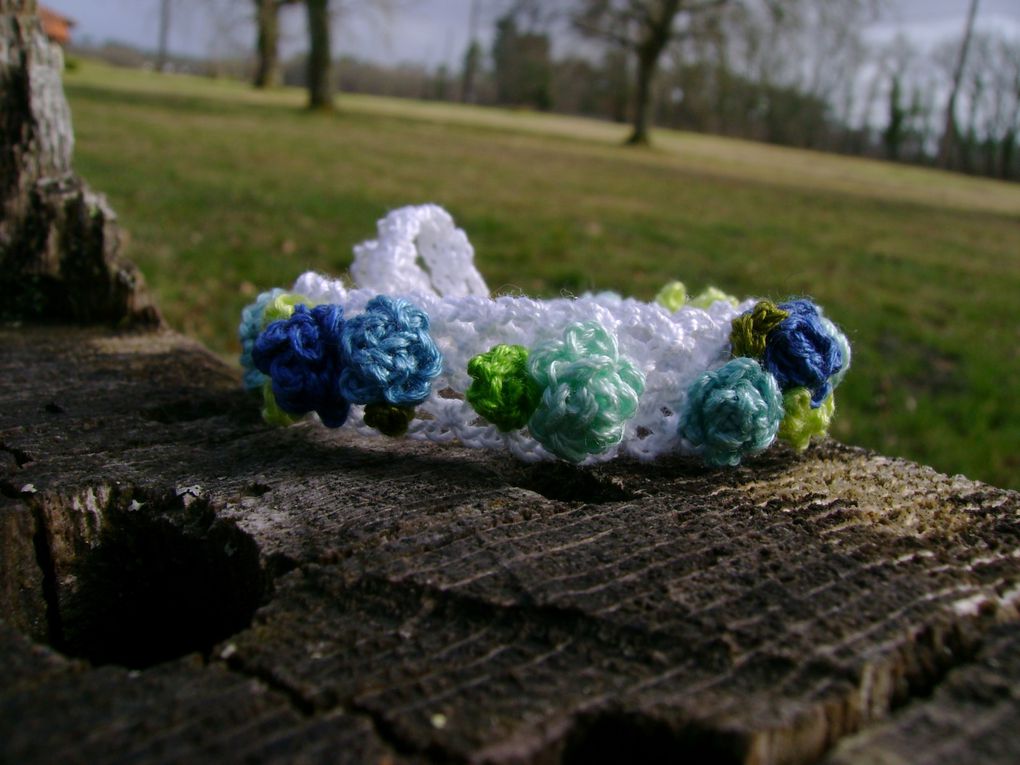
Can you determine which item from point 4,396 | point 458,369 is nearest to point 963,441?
point 458,369

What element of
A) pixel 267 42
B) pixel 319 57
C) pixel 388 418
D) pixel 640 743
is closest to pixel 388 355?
pixel 388 418

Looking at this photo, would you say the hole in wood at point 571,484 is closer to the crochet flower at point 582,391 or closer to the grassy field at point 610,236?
the crochet flower at point 582,391

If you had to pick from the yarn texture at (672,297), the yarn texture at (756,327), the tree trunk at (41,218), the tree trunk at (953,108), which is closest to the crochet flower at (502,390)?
the yarn texture at (756,327)

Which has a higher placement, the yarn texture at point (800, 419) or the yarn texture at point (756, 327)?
the yarn texture at point (756, 327)

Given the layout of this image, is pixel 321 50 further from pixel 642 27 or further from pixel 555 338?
pixel 555 338

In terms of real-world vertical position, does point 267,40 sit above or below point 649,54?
below

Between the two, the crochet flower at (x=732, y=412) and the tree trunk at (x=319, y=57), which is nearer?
the crochet flower at (x=732, y=412)
